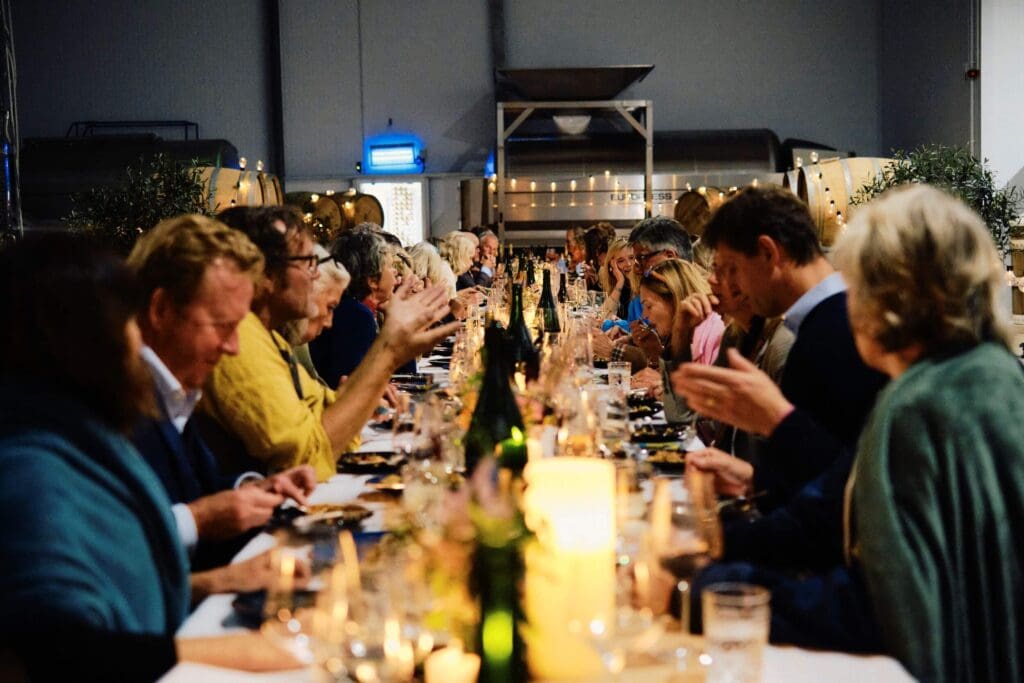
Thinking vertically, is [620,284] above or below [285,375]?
above

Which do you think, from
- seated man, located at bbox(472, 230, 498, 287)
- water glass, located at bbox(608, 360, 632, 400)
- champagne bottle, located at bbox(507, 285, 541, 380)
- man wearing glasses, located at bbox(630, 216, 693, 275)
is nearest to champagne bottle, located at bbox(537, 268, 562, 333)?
man wearing glasses, located at bbox(630, 216, 693, 275)

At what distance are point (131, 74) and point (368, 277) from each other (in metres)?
12.0

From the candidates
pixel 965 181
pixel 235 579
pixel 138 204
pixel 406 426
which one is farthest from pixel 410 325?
pixel 965 181

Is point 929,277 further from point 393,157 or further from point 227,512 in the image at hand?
point 393,157

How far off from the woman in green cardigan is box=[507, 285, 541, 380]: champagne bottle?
8.24 feet

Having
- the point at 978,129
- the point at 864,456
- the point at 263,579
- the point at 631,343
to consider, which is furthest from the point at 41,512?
the point at 978,129

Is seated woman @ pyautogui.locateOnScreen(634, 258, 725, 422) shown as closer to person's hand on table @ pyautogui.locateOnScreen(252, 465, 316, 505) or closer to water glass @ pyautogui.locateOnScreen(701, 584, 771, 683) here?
person's hand on table @ pyautogui.locateOnScreen(252, 465, 316, 505)

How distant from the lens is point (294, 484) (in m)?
2.28

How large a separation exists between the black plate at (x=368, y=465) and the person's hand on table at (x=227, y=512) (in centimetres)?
73

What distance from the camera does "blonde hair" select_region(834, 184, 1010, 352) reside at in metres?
1.50

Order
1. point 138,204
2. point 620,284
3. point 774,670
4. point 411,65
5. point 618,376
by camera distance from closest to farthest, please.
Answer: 1. point 774,670
2. point 618,376
3. point 620,284
4. point 138,204
5. point 411,65

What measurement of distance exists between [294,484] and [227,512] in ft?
0.63

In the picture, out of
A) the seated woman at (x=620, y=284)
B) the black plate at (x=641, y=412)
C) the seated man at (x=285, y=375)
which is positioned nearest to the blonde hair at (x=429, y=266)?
the seated woman at (x=620, y=284)

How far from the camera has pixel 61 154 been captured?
14.2 m
